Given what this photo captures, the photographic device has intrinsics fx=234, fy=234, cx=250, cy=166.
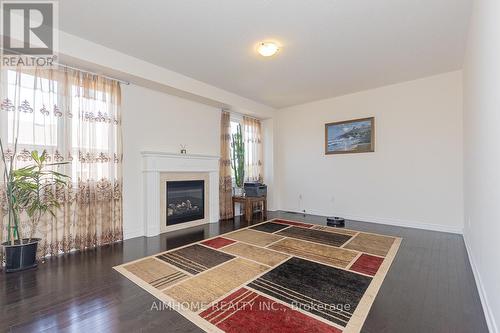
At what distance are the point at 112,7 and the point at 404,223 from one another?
17.9ft

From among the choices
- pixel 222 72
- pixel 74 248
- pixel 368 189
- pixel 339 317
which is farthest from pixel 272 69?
pixel 74 248

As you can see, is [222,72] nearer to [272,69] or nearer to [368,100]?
[272,69]

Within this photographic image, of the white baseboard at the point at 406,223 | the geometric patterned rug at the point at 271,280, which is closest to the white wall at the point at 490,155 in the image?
the geometric patterned rug at the point at 271,280

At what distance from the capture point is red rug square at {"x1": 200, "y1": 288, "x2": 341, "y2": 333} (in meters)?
1.60

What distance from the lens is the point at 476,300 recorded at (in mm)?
1939

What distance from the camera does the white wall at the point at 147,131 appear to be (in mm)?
3764

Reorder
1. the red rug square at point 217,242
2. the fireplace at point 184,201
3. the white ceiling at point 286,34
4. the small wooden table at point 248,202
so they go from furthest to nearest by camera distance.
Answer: the small wooden table at point 248,202
the fireplace at point 184,201
the red rug square at point 217,242
the white ceiling at point 286,34

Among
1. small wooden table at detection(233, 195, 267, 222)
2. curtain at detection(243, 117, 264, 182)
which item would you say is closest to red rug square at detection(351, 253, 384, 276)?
small wooden table at detection(233, 195, 267, 222)

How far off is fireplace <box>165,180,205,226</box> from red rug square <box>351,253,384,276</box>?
3006 mm

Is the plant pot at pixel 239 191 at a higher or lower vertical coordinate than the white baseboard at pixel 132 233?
higher

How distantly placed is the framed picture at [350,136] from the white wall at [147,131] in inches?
112

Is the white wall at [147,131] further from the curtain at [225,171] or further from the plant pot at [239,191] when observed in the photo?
the plant pot at [239,191]

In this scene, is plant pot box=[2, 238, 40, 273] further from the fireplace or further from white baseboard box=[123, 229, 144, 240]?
the fireplace

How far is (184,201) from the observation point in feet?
14.7
